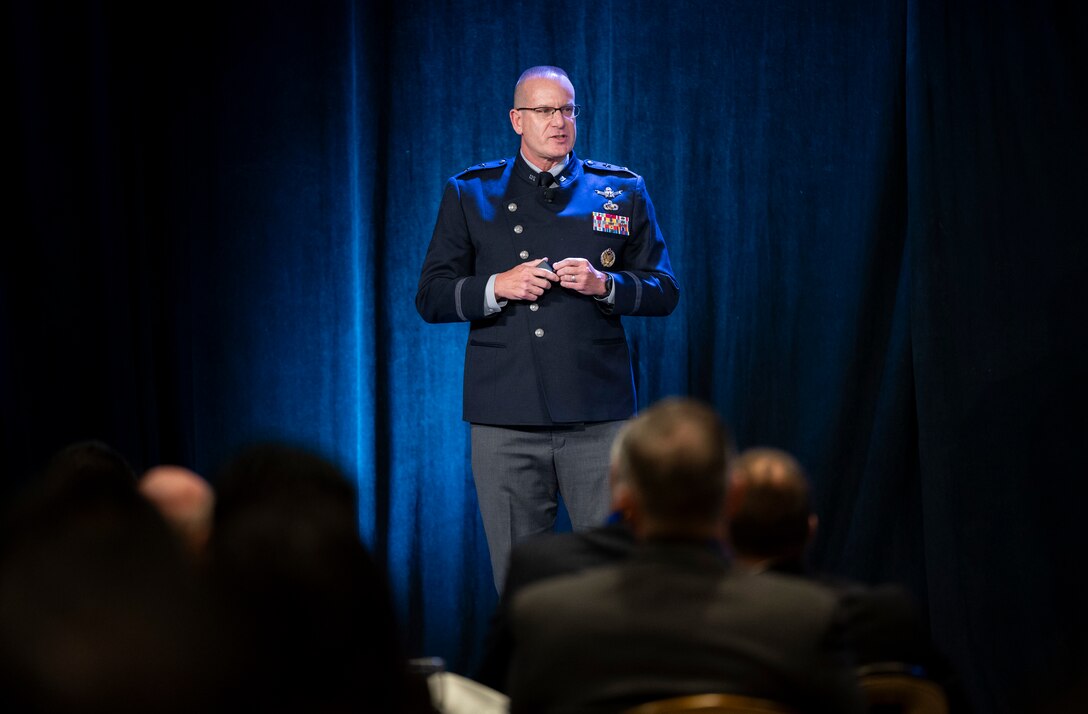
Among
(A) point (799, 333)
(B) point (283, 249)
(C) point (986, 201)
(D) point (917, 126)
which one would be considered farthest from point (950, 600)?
(B) point (283, 249)

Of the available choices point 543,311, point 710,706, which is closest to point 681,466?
point 710,706

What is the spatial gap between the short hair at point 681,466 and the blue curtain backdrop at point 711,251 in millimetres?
2567

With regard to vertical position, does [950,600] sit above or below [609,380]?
below

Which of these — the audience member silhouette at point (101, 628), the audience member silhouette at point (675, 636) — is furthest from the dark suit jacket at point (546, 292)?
the audience member silhouette at point (101, 628)

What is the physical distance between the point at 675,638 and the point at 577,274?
6.38 feet

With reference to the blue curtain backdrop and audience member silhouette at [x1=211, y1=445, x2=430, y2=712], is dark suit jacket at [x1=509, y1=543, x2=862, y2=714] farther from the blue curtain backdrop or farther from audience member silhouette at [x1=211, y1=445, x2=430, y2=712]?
the blue curtain backdrop

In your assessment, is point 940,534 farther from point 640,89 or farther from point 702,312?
point 640,89

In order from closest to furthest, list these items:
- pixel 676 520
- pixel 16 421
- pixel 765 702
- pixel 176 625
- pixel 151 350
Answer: pixel 176 625
pixel 765 702
pixel 676 520
pixel 16 421
pixel 151 350

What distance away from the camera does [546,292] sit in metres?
3.66

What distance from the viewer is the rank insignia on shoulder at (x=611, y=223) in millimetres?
Answer: 3719

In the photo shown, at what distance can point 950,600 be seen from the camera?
13.8ft

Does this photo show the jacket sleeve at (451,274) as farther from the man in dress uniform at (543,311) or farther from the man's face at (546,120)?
the man's face at (546,120)

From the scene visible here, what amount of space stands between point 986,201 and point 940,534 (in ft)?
3.77

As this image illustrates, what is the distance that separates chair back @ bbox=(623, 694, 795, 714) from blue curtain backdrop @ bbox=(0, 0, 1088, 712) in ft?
Answer: 9.28
